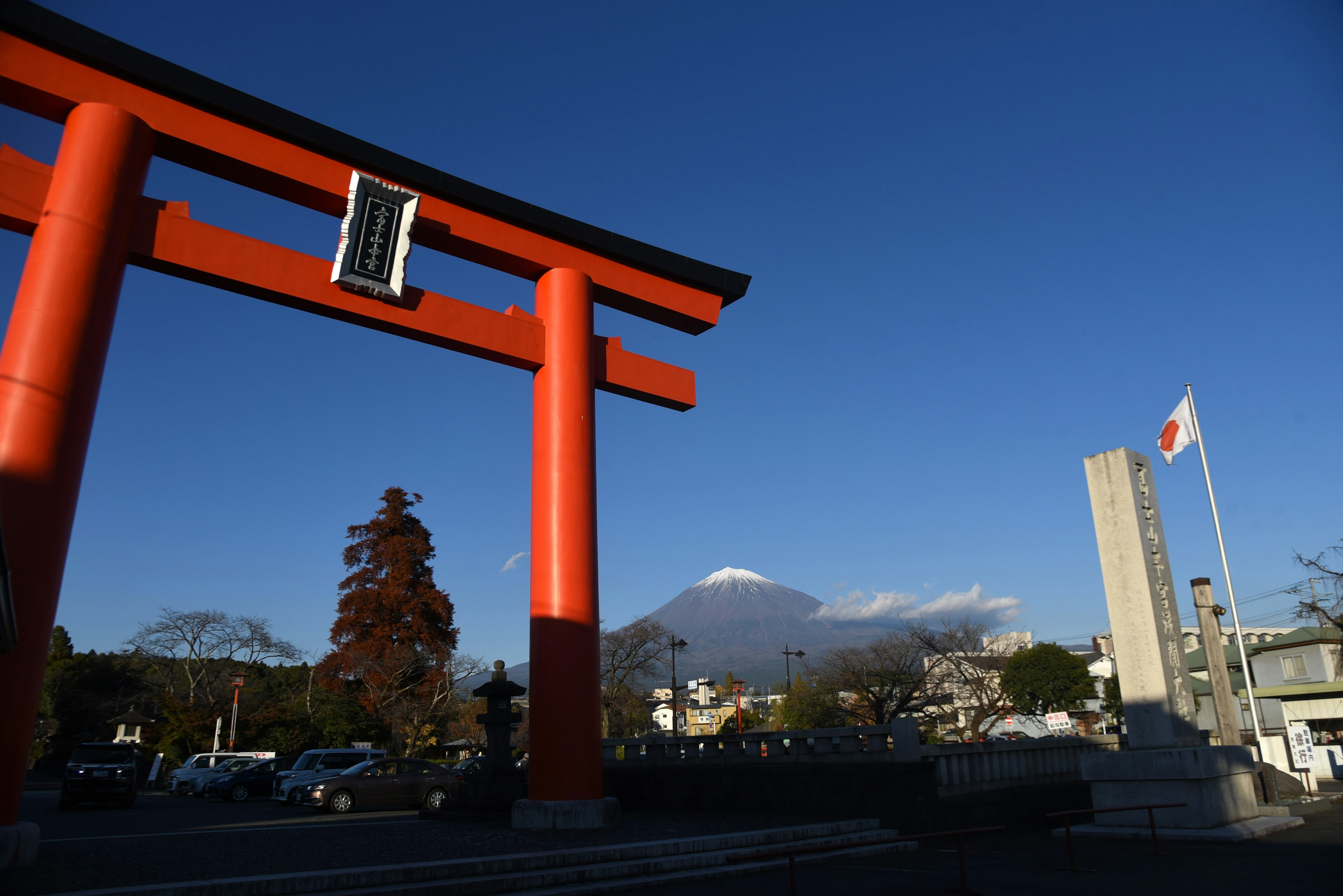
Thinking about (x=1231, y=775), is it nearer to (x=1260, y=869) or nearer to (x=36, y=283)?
(x=1260, y=869)

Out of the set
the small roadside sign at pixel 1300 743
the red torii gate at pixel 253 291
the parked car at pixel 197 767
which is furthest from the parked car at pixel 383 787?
the small roadside sign at pixel 1300 743

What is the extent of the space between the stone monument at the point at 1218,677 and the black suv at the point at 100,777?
2365cm

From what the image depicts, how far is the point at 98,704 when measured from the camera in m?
42.5

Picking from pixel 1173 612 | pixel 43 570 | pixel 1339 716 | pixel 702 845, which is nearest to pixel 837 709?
pixel 1339 716

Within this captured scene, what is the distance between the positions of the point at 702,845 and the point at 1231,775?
7960 mm

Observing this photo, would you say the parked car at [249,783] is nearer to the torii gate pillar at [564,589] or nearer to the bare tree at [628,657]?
the torii gate pillar at [564,589]

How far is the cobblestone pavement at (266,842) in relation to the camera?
7340mm

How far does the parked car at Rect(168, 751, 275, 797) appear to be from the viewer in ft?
82.7

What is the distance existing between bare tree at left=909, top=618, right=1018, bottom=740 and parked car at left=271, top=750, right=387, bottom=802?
22781 millimetres

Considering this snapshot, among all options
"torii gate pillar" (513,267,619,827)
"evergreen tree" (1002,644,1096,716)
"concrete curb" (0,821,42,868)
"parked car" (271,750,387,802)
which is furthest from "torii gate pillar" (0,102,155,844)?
"evergreen tree" (1002,644,1096,716)

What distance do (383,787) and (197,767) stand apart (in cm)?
1352

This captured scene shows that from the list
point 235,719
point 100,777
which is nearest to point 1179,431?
point 100,777

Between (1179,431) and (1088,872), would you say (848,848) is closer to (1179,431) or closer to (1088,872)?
(1088,872)

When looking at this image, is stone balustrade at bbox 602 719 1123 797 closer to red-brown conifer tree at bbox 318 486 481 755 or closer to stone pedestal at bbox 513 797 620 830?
stone pedestal at bbox 513 797 620 830
